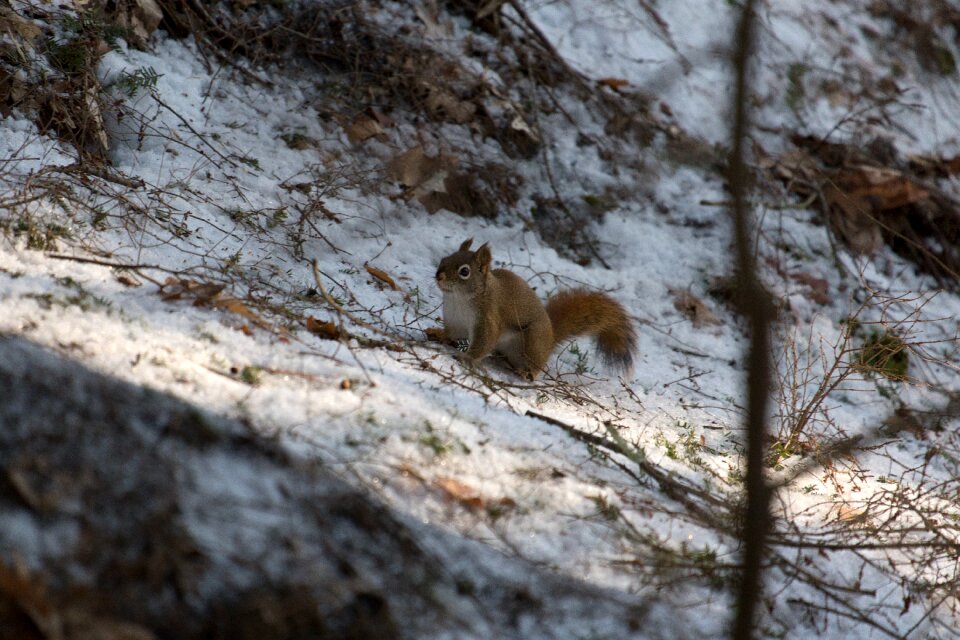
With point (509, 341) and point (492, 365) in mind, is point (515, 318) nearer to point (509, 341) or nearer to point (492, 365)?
point (509, 341)

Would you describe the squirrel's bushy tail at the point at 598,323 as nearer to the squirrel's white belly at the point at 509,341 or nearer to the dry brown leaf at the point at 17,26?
the squirrel's white belly at the point at 509,341

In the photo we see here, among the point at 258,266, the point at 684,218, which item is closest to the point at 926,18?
the point at 684,218

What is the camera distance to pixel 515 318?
11.6 ft

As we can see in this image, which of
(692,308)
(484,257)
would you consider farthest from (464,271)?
(692,308)

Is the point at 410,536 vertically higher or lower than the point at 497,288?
Result: lower

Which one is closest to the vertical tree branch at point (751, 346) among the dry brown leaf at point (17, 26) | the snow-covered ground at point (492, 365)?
the snow-covered ground at point (492, 365)

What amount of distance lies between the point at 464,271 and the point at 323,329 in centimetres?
76

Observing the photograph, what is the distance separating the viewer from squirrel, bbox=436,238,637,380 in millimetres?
3412

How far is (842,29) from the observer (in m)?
7.42

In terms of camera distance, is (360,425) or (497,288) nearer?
(360,425)

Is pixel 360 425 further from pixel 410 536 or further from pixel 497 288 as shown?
pixel 497 288

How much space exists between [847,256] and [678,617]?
412cm

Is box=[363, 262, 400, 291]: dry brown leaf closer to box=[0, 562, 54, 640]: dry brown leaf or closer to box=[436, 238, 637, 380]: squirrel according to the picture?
box=[436, 238, 637, 380]: squirrel

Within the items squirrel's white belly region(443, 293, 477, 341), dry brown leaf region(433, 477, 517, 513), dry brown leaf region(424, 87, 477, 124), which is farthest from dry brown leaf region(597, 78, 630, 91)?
dry brown leaf region(433, 477, 517, 513)
